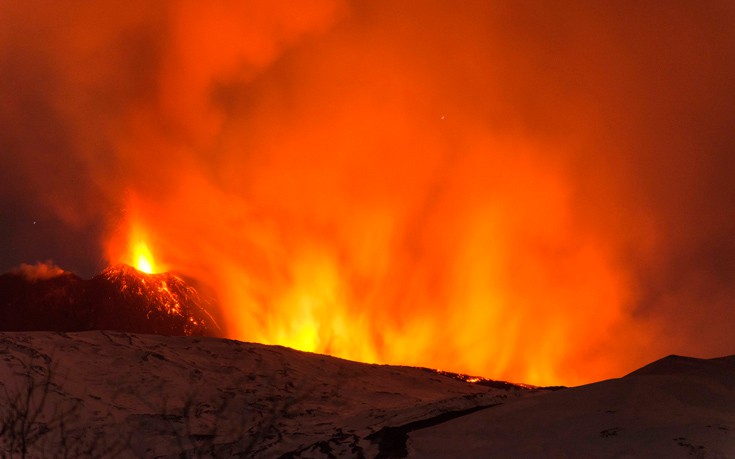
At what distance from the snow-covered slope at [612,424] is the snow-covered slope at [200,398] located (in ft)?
6.47

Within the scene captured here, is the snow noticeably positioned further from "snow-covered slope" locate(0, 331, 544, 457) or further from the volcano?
the volcano

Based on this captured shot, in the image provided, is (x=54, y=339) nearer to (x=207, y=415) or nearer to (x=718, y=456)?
(x=207, y=415)

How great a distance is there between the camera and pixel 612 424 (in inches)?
651

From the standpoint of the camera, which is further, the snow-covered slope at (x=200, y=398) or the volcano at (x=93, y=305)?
the volcano at (x=93, y=305)

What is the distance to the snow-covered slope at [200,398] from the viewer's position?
67.3ft

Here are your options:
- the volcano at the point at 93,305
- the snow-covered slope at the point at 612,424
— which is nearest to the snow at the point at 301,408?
the snow-covered slope at the point at 612,424

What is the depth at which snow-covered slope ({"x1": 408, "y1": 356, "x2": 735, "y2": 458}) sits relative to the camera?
1503 centimetres

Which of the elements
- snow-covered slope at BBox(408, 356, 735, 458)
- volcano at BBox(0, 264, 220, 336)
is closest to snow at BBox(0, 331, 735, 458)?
snow-covered slope at BBox(408, 356, 735, 458)

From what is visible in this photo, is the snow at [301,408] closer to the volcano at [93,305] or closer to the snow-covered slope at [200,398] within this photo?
the snow-covered slope at [200,398]

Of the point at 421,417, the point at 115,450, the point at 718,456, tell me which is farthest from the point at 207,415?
the point at 718,456

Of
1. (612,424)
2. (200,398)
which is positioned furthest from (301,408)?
(612,424)

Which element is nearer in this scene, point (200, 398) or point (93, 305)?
point (200, 398)

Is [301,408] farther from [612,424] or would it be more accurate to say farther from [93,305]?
[93,305]

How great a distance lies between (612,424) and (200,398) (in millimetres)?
15730
